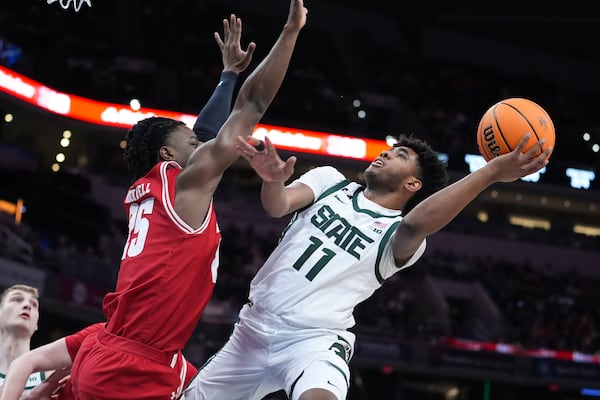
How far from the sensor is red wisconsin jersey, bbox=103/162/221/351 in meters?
4.70

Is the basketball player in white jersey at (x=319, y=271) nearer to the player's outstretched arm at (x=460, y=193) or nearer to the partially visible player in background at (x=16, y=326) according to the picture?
the player's outstretched arm at (x=460, y=193)

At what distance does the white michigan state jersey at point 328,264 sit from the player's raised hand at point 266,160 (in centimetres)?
65

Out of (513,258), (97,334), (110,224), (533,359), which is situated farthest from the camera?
(513,258)

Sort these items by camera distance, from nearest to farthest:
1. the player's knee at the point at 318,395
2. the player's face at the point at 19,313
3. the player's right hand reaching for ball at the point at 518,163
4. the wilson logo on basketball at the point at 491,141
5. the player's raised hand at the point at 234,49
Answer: the player's right hand reaching for ball at the point at 518,163 < the player's knee at the point at 318,395 < the player's raised hand at the point at 234,49 < the wilson logo on basketball at the point at 491,141 < the player's face at the point at 19,313

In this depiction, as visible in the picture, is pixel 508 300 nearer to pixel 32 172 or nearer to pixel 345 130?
pixel 345 130

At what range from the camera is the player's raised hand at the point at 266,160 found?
445 cm

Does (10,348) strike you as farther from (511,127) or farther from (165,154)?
(511,127)

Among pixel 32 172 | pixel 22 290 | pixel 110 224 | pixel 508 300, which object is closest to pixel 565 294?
→ pixel 508 300

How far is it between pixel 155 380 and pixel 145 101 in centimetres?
2302

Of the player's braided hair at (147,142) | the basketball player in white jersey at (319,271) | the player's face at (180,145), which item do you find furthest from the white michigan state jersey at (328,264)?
the player's braided hair at (147,142)

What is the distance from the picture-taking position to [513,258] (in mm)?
28297

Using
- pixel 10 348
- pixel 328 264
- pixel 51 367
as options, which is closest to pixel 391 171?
pixel 328 264

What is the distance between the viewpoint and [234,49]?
5.08 meters

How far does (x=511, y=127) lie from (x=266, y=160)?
4.81 ft
